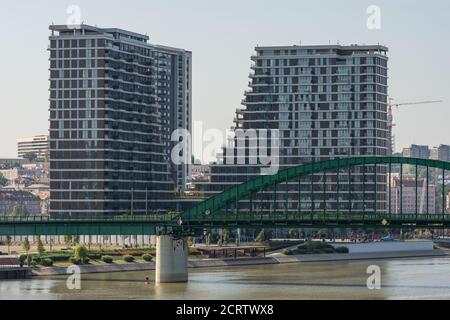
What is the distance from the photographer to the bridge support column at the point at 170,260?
131 meters

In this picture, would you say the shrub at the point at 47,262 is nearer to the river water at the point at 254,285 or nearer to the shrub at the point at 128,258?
the river water at the point at 254,285

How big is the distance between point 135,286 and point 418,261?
7611cm

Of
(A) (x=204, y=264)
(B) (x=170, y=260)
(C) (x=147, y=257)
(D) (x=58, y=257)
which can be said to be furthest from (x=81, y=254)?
(B) (x=170, y=260)

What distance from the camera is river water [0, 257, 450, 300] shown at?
4387 inches

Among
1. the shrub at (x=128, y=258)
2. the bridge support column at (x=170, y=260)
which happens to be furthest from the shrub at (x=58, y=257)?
the bridge support column at (x=170, y=260)

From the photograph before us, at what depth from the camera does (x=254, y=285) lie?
127m

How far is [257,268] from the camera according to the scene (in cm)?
16825

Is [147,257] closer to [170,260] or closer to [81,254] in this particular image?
[81,254]

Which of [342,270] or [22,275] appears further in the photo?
[342,270]

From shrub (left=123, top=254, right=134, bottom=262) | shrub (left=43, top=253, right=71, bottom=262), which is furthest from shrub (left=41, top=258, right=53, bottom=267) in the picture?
shrub (left=123, top=254, right=134, bottom=262)

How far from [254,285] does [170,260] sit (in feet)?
34.4
